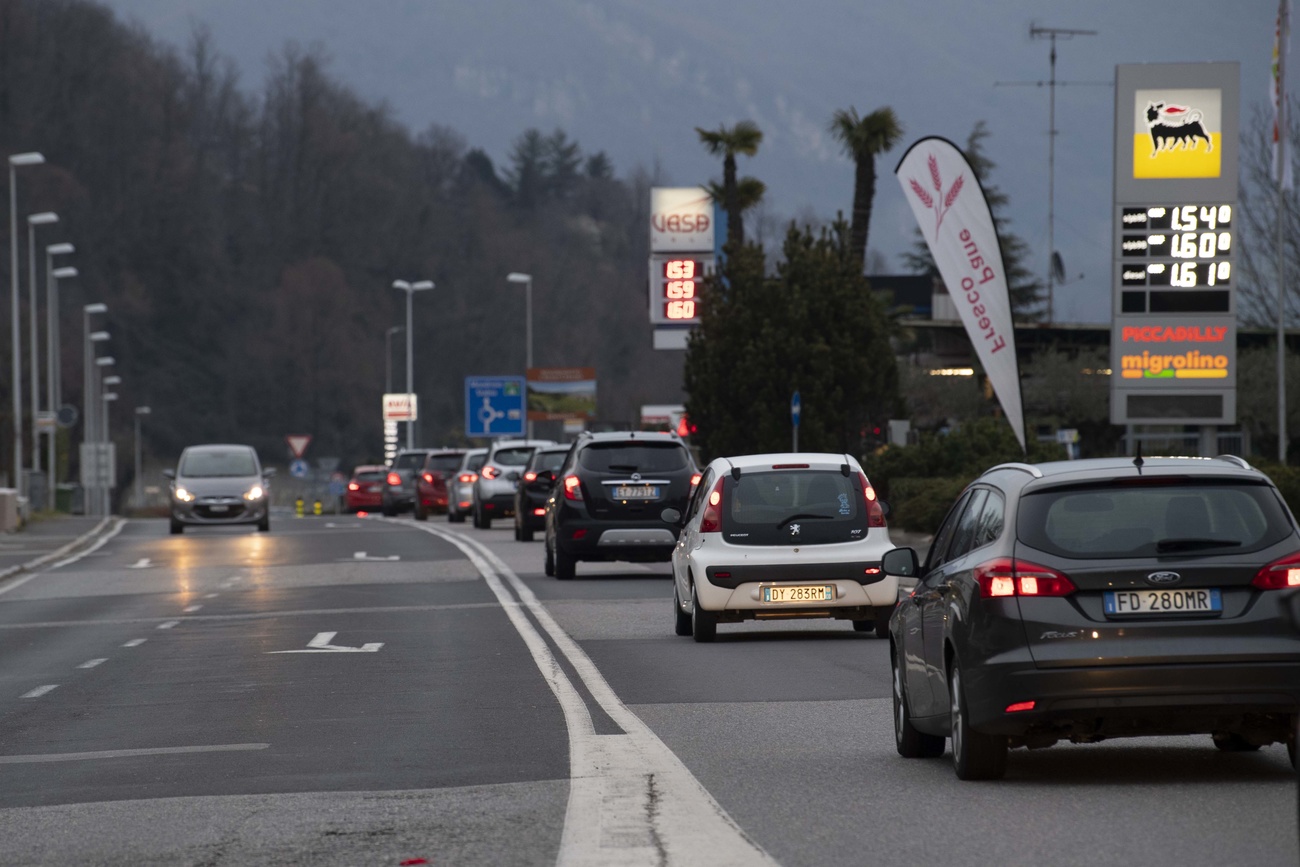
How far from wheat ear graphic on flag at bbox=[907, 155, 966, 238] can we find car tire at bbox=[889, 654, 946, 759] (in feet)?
69.0

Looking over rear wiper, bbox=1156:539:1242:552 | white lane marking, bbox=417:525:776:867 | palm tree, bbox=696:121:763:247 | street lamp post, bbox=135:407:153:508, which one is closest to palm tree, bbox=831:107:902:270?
palm tree, bbox=696:121:763:247

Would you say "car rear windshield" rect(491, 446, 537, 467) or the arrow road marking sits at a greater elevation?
"car rear windshield" rect(491, 446, 537, 467)

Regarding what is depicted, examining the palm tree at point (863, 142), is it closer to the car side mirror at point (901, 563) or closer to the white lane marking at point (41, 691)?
the white lane marking at point (41, 691)

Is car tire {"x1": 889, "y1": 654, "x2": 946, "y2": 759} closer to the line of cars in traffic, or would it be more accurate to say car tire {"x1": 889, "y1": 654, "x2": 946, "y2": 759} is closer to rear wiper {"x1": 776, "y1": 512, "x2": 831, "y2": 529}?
the line of cars in traffic

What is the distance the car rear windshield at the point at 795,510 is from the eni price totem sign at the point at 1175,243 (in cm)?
1865

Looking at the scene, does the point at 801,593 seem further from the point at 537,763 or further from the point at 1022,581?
the point at 1022,581

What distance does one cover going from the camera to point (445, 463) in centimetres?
5647

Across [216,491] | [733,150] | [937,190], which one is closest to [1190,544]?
[937,190]

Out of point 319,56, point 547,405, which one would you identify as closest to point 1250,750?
point 547,405

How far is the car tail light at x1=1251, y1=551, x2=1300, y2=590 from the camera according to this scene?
933 centimetres

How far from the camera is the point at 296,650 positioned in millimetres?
18141

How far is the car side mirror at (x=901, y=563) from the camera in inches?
431

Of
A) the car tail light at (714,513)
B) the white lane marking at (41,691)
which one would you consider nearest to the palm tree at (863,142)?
the car tail light at (714,513)

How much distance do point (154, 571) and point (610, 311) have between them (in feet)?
395
